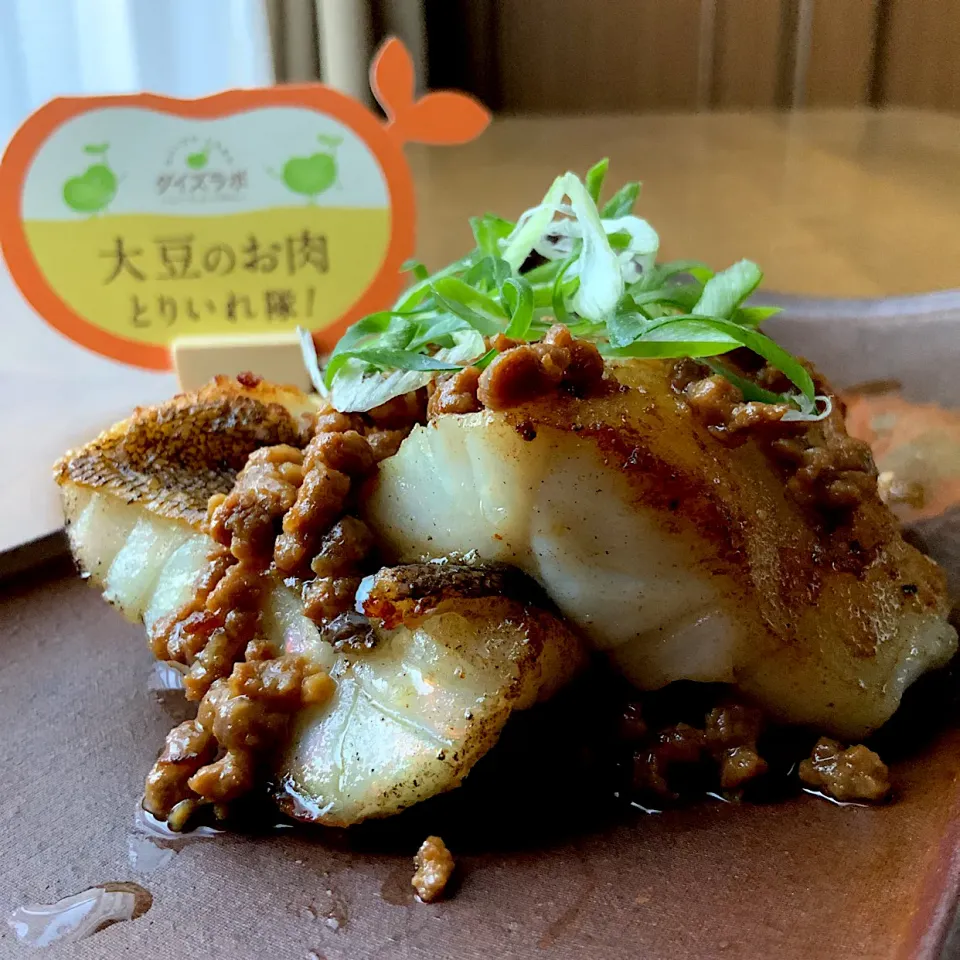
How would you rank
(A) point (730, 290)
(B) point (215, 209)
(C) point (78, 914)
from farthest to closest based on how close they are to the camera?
(B) point (215, 209)
(A) point (730, 290)
(C) point (78, 914)

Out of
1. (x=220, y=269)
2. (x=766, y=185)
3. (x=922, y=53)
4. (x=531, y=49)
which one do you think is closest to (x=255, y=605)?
(x=220, y=269)

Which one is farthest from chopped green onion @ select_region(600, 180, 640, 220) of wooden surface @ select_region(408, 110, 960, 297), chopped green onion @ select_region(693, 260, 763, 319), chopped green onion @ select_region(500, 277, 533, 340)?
wooden surface @ select_region(408, 110, 960, 297)

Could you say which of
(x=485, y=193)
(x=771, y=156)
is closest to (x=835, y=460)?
(x=485, y=193)

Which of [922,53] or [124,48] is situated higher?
[124,48]

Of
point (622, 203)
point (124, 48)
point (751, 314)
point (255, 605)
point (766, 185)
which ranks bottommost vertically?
point (766, 185)

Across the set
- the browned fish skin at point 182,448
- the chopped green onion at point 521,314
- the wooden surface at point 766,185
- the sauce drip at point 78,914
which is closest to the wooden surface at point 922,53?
the wooden surface at point 766,185

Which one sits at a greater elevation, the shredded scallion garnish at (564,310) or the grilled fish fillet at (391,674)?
the shredded scallion garnish at (564,310)

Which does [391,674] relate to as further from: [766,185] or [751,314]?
[766,185]

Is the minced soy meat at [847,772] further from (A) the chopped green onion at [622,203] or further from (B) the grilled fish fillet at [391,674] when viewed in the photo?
(A) the chopped green onion at [622,203]
